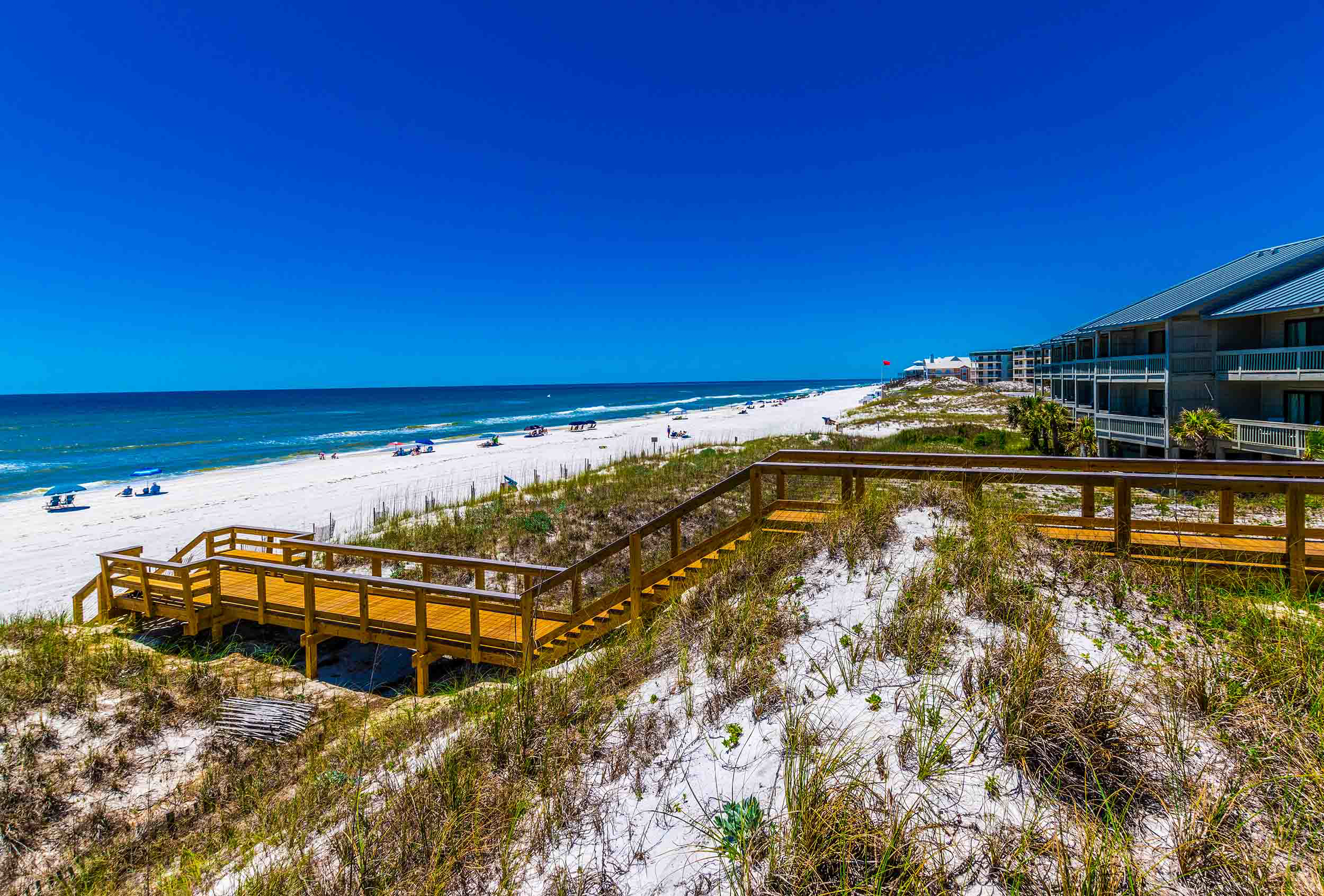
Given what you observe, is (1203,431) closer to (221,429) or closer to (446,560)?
(446,560)

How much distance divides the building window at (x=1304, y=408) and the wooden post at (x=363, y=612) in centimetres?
2626

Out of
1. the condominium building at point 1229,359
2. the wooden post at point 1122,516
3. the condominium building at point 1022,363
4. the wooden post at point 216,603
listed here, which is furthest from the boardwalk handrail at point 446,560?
the condominium building at point 1022,363

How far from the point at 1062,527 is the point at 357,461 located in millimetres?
39367

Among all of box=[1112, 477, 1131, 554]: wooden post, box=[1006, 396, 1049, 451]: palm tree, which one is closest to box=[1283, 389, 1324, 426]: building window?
box=[1006, 396, 1049, 451]: palm tree

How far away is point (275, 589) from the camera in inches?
357

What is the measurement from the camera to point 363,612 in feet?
25.0

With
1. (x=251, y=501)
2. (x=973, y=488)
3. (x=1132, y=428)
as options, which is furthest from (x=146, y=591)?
(x=1132, y=428)

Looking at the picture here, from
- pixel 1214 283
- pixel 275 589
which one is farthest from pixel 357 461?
pixel 1214 283

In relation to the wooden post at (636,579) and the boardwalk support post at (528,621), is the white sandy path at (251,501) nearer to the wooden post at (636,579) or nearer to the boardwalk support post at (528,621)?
the boardwalk support post at (528,621)

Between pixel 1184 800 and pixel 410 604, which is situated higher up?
pixel 1184 800

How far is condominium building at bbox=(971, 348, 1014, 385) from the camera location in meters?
113

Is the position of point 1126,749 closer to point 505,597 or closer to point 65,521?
point 505,597

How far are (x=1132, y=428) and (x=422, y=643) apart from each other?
92.3 feet

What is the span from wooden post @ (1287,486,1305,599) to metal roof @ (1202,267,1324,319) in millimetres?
18653
